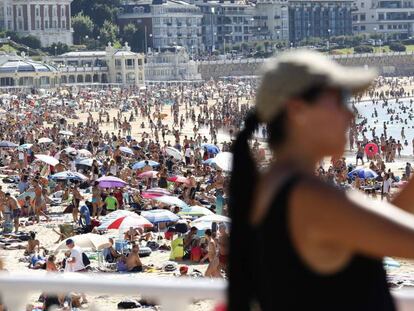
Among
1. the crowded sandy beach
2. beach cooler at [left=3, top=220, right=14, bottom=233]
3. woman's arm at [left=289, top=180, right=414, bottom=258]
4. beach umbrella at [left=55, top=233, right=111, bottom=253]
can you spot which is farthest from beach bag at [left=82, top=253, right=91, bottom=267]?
woman's arm at [left=289, top=180, right=414, bottom=258]

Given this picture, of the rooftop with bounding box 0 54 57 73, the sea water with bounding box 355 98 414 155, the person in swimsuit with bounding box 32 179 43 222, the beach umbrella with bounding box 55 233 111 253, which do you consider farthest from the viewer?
the rooftop with bounding box 0 54 57 73

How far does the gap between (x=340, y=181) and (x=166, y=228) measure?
318 inches

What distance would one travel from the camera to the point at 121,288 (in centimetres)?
316

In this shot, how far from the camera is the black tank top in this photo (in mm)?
2502

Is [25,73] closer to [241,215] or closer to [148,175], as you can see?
[148,175]

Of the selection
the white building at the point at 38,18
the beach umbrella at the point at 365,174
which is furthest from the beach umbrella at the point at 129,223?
the white building at the point at 38,18

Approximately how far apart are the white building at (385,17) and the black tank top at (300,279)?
152 meters

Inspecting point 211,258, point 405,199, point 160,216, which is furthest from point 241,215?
point 160,216

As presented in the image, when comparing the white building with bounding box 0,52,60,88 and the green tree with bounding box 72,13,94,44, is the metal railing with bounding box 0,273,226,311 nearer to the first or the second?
the white building with bounding box 0,52,60,88

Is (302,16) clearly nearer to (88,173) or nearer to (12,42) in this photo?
(12,42)

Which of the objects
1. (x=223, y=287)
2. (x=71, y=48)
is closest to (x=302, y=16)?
(x=71, y=48)

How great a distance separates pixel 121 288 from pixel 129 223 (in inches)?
548

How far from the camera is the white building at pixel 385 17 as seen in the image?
154 metres

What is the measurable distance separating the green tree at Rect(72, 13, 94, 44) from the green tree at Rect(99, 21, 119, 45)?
1.86 meters
